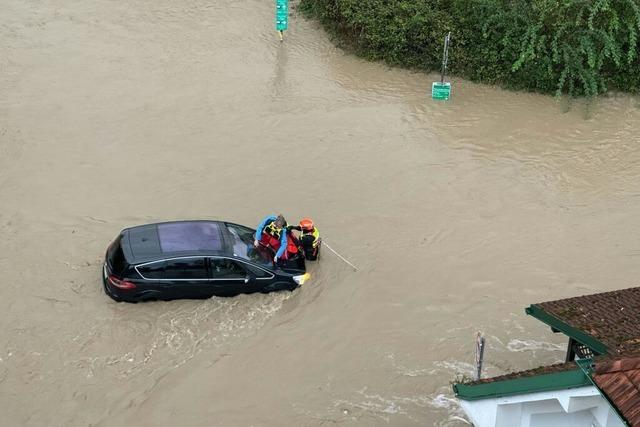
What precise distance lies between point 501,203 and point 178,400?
8280 mm

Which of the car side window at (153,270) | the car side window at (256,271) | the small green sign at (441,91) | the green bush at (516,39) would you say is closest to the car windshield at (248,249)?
the car side window at (256,271)

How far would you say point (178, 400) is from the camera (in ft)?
35.7

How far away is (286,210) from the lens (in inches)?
606

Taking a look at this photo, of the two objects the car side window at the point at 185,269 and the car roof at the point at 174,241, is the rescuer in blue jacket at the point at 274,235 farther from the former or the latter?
the car side window at the point at 185,269

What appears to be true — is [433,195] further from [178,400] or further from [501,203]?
[178,400]

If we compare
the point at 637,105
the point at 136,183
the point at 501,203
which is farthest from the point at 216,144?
the point at 637,105

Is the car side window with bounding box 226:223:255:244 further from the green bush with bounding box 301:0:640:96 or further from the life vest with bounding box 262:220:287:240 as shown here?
the green bush with bounding box 301:0:640:96

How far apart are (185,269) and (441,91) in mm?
10414

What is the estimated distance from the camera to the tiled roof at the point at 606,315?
7883mm

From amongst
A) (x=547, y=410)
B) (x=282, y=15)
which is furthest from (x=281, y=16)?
(x=547, y=410)

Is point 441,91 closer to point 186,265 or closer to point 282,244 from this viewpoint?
point 282,244

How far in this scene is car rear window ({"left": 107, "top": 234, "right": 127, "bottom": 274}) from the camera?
12055mm

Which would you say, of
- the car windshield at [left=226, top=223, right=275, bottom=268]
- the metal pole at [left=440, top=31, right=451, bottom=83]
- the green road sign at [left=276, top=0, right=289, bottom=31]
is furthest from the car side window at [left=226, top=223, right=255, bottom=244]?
the green road sign at [left=276, top=0, right=289, bottom=31]

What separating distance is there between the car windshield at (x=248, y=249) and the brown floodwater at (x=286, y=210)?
72cm
